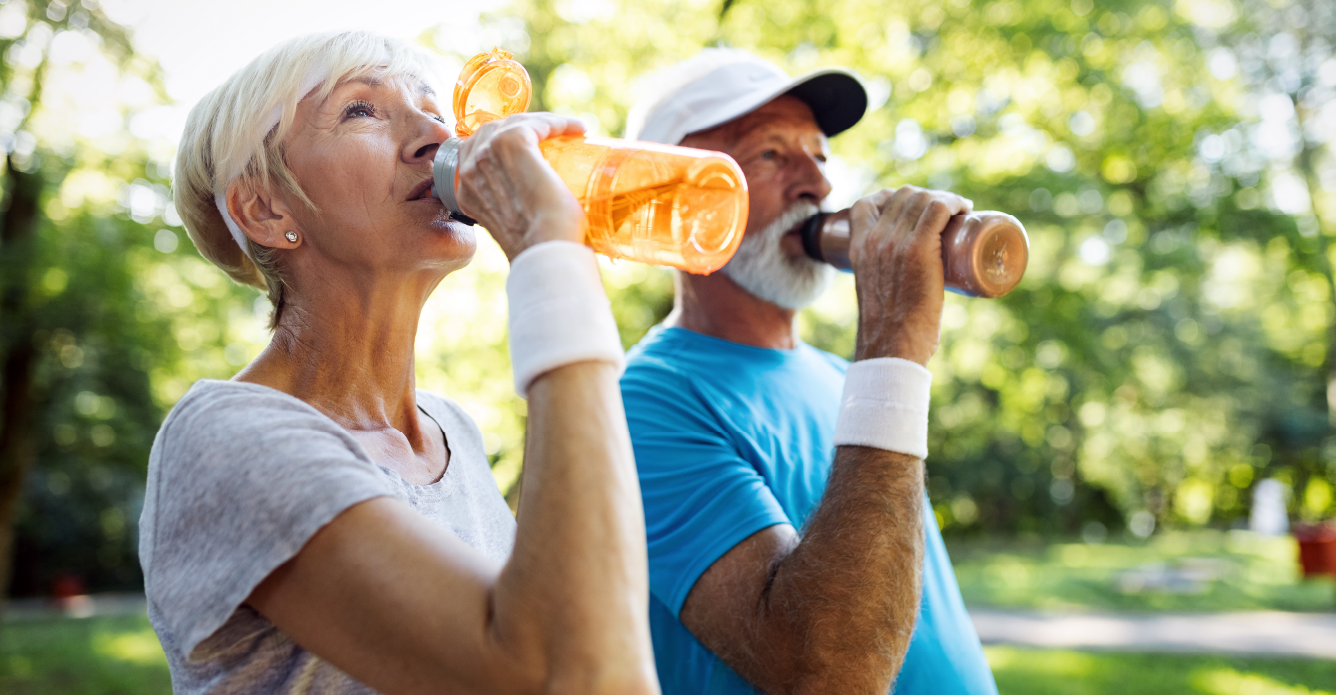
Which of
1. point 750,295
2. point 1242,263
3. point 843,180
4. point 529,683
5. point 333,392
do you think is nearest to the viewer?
point 529,683

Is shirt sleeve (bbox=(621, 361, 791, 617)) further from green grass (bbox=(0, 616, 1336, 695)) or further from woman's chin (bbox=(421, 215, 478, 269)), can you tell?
green grass (bbox=(0, 616, 1336, 695))

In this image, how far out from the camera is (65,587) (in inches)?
590

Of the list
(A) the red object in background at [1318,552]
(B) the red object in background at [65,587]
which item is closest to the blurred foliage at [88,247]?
(B) the red object in background at [65,587]

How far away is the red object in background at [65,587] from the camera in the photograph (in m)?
15.0

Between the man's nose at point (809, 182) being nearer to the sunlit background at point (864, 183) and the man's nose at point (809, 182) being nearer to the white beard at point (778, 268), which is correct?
the white beard at point (778, 268)

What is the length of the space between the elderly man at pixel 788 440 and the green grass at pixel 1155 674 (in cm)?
578

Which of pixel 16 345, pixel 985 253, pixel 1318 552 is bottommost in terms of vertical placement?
pixel 16 345

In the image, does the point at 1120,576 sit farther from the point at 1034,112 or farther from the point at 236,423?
the point at 236,423

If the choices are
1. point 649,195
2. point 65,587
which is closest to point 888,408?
point 649,195

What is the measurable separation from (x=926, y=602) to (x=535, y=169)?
4.26 ft

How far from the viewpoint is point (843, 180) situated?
7.50m

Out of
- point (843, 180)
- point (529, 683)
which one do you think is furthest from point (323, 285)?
point (843, 180)

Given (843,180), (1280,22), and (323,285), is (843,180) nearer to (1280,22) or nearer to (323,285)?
(323,285)

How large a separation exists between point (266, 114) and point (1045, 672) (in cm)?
788
